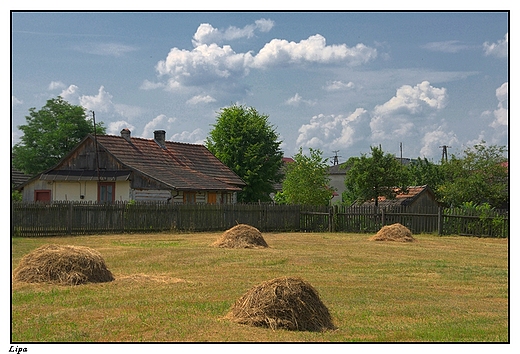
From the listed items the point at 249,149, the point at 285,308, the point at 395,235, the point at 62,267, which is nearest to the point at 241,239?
the point at 395,235

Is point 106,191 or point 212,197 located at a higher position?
point 106,191

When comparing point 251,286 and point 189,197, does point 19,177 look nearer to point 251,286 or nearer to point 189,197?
point 189,197

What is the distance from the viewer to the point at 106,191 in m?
38.4

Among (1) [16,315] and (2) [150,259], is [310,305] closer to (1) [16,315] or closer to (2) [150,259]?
(1) [16,315]

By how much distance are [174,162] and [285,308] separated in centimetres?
3566

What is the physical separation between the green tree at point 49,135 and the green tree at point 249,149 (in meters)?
11.3

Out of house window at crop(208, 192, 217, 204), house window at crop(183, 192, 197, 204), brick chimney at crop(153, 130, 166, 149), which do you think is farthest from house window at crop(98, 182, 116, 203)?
brick chimney at crop(153, 130, 166, 149)

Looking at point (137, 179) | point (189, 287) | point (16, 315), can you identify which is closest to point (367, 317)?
point (189, 287)

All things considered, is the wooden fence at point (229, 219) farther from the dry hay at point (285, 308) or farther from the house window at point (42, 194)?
the dry hay at point (285, 308)

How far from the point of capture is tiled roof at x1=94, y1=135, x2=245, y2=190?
129ft

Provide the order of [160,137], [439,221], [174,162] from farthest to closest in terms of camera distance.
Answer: [160,137], [174,162], [439,221]

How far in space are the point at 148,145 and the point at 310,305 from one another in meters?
35.8

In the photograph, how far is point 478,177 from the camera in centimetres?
4378

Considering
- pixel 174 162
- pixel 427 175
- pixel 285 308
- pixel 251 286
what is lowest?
pixel 251 286
